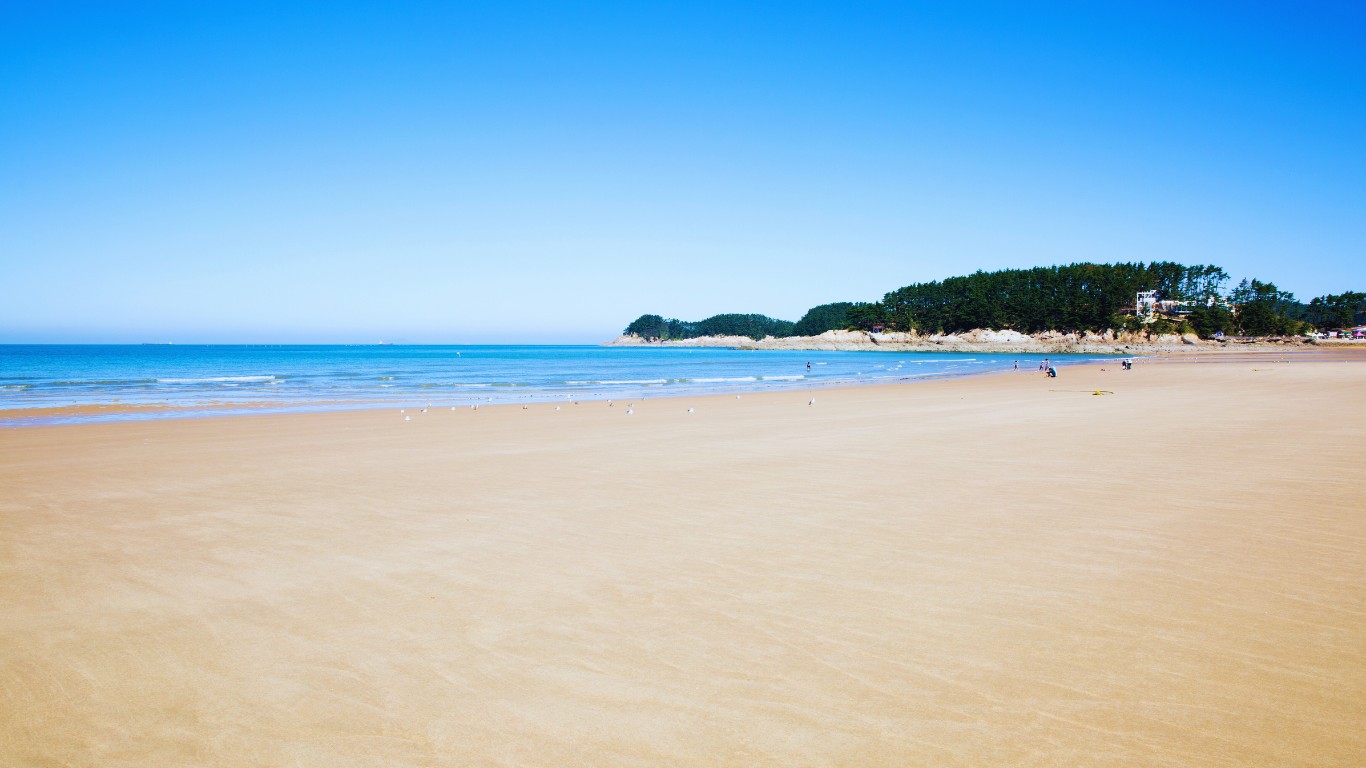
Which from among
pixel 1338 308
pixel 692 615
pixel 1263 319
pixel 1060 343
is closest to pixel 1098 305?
pixel 1060 343

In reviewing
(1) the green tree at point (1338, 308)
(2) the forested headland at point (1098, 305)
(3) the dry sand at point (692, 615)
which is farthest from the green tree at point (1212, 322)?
(3) the dry sand at point (692, 615)

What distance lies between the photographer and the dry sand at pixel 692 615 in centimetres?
328

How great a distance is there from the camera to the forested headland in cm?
12500

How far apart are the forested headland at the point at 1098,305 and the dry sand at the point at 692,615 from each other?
136 metres

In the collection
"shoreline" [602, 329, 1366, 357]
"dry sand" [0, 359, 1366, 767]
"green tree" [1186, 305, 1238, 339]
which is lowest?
"dry sand" [0, 359, 1366, 767]

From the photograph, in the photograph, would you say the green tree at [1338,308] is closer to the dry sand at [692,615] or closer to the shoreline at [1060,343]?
the shoreline at [1060,343]

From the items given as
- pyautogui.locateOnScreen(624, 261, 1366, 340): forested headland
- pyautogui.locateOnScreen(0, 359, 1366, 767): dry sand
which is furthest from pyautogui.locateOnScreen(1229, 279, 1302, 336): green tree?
pyautogui.locateOnScreen(0, 359, 1366, 767): dry sand

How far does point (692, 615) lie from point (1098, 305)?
467 feet

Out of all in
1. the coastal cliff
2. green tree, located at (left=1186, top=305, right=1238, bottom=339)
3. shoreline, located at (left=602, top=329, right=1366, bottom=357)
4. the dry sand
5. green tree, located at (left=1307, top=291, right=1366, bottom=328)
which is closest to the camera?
the dry sand

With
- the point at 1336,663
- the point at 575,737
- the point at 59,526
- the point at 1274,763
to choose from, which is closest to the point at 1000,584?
the point at 1336,663

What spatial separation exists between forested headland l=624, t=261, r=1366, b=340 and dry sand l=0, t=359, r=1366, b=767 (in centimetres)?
13559

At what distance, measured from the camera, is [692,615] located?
464 cm

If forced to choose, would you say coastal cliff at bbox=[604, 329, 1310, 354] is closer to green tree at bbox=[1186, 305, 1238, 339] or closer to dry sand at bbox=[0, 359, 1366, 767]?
green tree at bbox=[1186, 305, 1238, 339]

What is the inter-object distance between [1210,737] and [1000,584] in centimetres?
196
